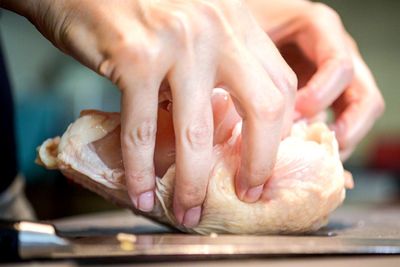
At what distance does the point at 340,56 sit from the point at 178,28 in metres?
0.58

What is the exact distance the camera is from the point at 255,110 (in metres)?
0.81

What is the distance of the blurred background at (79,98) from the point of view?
3.19 m

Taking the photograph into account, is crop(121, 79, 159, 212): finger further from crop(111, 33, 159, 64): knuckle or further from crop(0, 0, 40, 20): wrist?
crop(0, 0, 40, 20): wrist

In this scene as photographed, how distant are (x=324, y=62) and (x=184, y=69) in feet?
1.90

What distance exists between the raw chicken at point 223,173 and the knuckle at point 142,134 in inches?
4.3

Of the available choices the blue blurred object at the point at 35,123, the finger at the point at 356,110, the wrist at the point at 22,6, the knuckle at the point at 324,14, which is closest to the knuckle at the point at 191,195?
the wrist at the point at 22,6

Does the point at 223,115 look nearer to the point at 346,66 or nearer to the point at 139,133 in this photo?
the point at 139,133

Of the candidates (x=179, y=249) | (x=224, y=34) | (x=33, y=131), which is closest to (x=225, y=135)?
(x=224, y=34)

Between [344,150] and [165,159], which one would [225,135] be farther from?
[344,150]

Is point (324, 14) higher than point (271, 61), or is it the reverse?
point (271, 61)

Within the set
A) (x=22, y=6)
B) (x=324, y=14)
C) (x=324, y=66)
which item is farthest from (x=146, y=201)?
(x=324, y=14)

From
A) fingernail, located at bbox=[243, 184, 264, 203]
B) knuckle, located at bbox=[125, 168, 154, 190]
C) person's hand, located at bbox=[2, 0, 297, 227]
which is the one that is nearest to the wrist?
person's hand, located at bbox=[2, 0, 297, 227]

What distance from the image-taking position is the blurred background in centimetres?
319

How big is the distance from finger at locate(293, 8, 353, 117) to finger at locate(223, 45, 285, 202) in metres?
0.36
